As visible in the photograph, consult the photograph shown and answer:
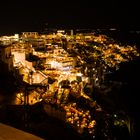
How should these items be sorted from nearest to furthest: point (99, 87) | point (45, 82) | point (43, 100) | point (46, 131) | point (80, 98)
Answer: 1. point (46, 131)
2. point (43, 100)
3. point (80, 98)
4. point (45, 82)
5. point (99, 87)

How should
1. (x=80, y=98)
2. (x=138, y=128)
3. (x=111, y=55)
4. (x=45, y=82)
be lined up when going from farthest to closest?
Answer: (x=111, y=55)
(x=45, y=82)
(x=80, y=98)
(x=138, y=128)

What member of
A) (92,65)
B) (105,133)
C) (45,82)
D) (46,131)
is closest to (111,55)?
(92,65)

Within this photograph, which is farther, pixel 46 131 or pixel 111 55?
pixel 111 55

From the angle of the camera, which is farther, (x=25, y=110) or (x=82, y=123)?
(x=82, y=123)

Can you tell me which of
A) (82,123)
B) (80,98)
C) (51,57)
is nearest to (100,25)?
(51,57)

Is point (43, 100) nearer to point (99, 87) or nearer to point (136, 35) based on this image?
point (99, 87)

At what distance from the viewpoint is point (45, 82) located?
9797 millimetres

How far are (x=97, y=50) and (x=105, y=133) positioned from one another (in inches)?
508

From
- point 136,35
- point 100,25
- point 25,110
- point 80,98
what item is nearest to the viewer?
point 25,110

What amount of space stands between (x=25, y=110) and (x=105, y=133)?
1.64 m

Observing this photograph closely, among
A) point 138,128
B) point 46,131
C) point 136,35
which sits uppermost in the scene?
point 136,35

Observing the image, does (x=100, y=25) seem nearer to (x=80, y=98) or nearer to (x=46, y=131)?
(x=80, y=98)

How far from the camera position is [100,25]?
3125 centimetres

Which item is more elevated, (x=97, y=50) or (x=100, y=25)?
(x=100, y=25)
